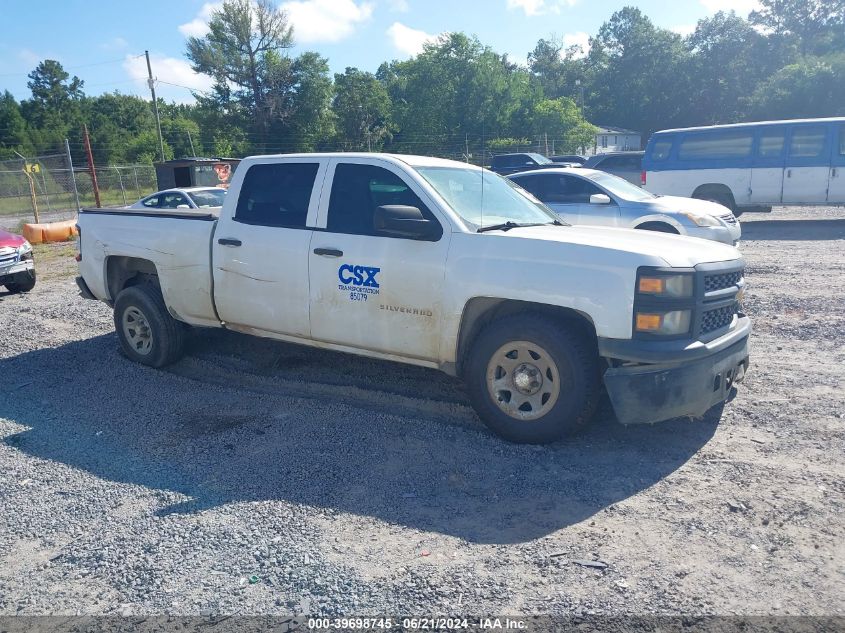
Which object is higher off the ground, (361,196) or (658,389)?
(361,196)

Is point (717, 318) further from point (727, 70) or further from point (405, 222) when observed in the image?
point (727, 70)

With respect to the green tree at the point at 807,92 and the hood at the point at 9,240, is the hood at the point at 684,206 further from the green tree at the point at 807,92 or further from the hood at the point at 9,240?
the green tree at the point at 807,92

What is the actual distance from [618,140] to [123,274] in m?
63.4

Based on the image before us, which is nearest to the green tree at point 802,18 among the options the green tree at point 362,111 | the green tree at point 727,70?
the green tree at point 727,70

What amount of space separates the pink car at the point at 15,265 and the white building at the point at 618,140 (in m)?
50.6

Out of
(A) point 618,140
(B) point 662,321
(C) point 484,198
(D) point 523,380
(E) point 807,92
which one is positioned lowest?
(D) point 523,380

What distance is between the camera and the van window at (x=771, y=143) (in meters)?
15.7

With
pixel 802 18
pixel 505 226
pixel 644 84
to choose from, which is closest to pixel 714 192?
pixel 505 226

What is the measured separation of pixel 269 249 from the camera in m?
5.73

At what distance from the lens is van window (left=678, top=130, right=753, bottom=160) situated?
16078mm

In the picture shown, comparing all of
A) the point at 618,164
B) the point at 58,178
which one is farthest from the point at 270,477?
the point at 58,178

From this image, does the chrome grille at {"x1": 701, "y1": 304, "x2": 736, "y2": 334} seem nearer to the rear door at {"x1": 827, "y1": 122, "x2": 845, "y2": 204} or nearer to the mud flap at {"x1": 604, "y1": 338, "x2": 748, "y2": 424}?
the mud flap at {"x1": 604, "y1": 338, "x2": 748, "y2": 424}

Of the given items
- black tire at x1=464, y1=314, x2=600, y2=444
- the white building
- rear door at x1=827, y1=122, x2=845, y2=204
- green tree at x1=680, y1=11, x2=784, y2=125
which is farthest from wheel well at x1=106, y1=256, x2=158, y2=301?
green tree at x1=680, y1=11, x2=784, y2=125

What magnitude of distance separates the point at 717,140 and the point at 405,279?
1384 centimetres
